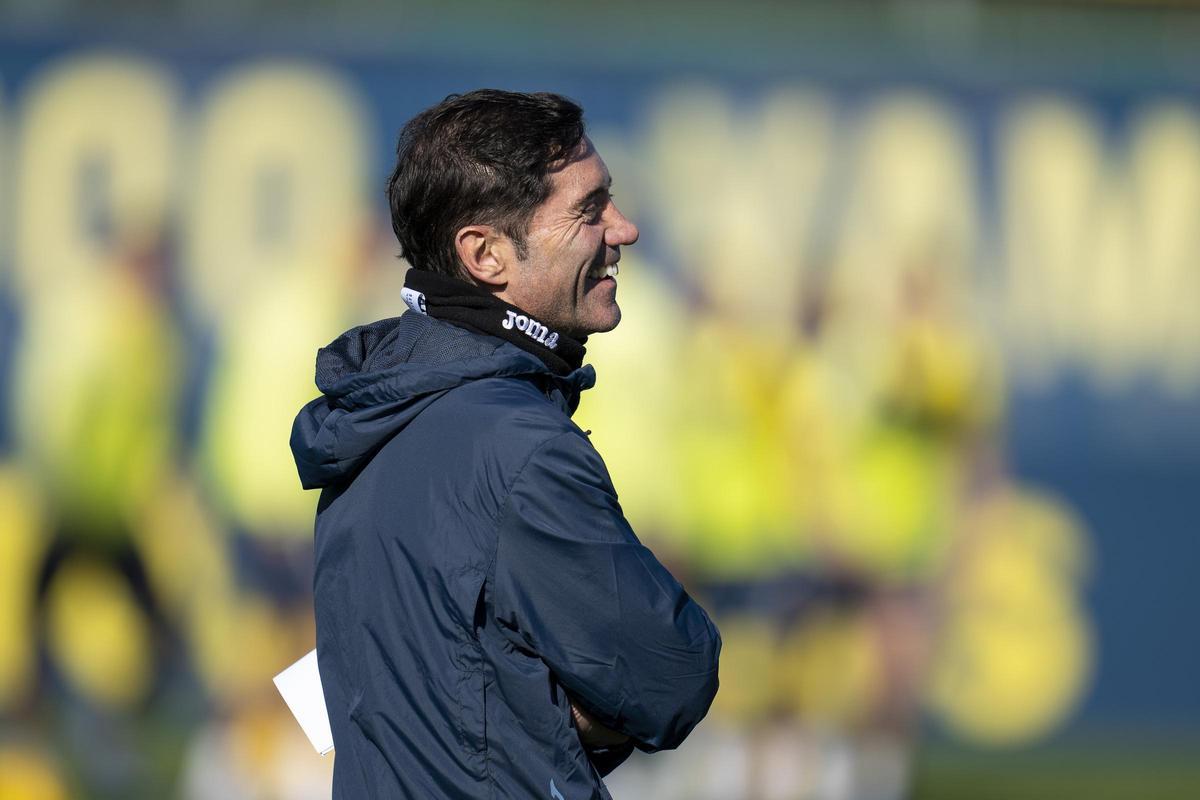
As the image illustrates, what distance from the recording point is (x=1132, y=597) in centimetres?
386

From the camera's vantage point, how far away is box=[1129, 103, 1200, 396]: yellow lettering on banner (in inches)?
156

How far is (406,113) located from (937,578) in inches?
68.2

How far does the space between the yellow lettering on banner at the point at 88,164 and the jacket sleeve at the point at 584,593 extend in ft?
8.45

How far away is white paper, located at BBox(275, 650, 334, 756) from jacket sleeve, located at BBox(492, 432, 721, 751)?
0.31 meters

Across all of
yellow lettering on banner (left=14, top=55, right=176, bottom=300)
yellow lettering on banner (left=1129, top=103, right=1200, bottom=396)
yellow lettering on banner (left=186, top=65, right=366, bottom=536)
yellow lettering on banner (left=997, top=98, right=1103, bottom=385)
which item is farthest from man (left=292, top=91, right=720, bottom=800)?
yellow lettering on banner (left=1129, top=103, right=1200, bottom=396)

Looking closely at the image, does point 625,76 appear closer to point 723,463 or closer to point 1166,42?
point 723,463

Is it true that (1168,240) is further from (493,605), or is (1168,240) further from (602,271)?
(493,605)

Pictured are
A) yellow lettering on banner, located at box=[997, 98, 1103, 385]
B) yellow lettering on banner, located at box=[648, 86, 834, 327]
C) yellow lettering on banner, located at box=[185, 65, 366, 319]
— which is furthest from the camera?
yellow lettering on banner, located at box=[997, 98, 1103, 385]

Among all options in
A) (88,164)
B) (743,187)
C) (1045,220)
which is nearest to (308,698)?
A: (88,164)

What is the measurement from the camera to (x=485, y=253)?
4.24ft

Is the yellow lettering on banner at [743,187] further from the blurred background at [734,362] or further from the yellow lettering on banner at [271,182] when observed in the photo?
the yellow lettering on banner at [271,182]

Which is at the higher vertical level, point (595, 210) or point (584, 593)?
point (595, 210)

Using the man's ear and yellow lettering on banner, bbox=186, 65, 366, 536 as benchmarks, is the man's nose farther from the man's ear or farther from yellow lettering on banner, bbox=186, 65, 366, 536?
yellow lettering on banner, bbox=186, 65, 366, 536

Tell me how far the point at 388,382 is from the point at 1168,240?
3.24m
